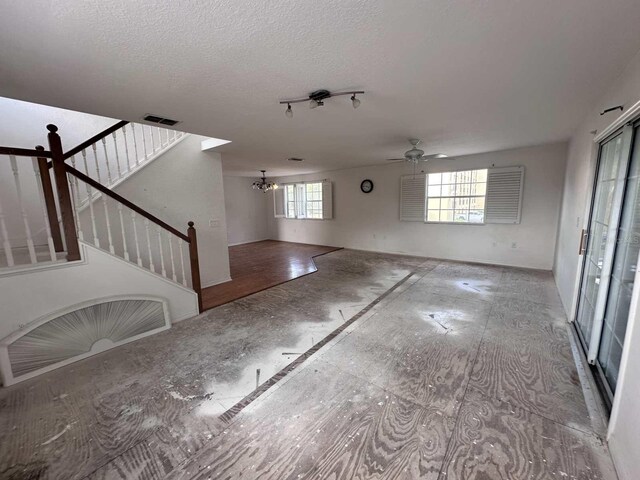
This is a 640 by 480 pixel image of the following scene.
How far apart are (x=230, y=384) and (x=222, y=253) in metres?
2.94

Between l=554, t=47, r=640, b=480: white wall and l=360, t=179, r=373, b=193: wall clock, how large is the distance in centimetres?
384

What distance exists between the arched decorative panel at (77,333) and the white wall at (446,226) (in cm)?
528

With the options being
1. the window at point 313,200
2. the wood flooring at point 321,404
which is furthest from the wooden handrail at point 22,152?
the window at point 313,200

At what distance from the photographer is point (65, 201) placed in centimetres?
222

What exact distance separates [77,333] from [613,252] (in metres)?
4.53

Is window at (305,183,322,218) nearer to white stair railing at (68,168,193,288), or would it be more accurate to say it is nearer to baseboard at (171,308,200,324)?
white stair railing at (68,168,193,288)

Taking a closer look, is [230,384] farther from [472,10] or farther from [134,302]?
[472,10]

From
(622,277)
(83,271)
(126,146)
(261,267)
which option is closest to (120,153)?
(126,146)

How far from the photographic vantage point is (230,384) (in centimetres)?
196

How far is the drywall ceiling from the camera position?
4.23ft

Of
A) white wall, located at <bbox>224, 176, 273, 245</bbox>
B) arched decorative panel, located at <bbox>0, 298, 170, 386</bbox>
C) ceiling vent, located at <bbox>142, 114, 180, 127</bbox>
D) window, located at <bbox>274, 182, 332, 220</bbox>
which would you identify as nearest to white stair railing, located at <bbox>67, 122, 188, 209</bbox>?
ceiling vent, located at <bbox>142, 114, 180, 127</bbox>

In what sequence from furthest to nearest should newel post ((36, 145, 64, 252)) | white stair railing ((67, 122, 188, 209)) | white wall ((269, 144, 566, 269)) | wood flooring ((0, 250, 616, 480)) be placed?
white wall ((269, 144, 566, 269)), white stair railing ((67, 122, 188, 209)), newel post ((36, 145, 64, 252)), wood flooring ((0, 250, 616, 480))

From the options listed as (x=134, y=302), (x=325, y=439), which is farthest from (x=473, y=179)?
(x=134, y=302)

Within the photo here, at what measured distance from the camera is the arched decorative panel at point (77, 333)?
6.50 feet
